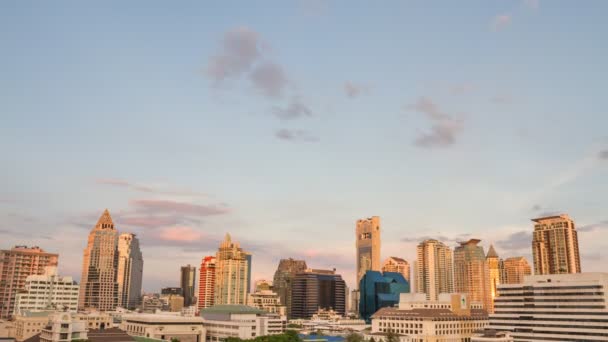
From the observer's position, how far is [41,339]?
196 meters

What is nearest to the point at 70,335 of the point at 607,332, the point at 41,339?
the point at 41,339

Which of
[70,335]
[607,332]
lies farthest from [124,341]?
[607,332]

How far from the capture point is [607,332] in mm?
195750

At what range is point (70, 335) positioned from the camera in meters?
184

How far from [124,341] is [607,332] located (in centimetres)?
16701

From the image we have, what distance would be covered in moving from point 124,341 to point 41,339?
91.5ft

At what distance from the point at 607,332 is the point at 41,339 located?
19468cm

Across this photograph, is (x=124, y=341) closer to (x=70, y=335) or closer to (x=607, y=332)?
(x=70, y=335)

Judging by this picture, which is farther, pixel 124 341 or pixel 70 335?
pixel 124 341

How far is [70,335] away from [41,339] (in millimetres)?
19363

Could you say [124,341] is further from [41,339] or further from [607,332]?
[607,332]

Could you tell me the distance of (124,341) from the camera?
651 feet

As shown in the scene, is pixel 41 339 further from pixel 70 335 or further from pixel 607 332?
pixel 607 332
